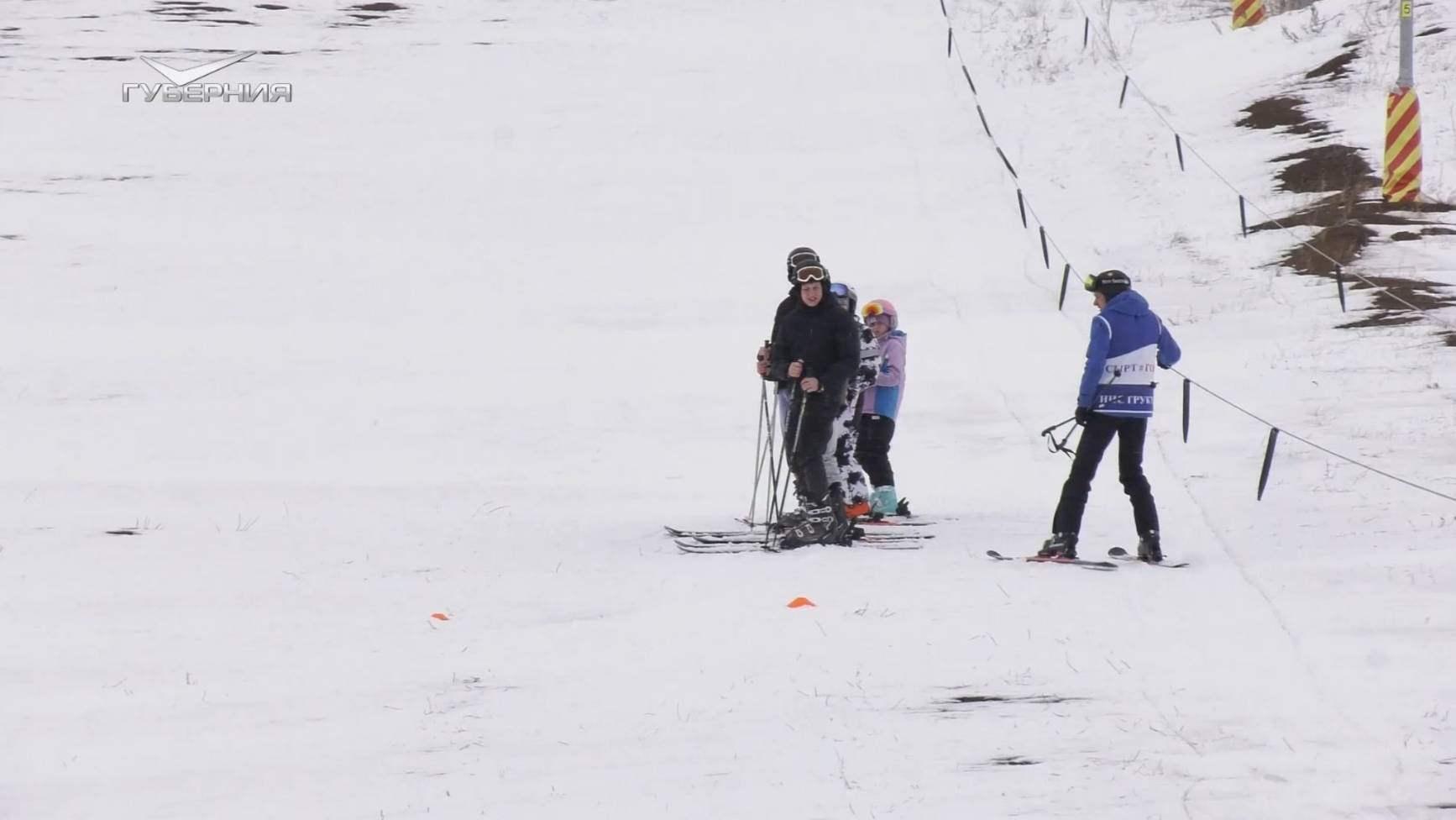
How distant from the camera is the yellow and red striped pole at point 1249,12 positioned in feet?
96.8

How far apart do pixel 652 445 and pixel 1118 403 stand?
5.56 meters

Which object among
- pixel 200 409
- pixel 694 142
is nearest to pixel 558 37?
pixel 694 142

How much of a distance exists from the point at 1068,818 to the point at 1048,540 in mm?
3808

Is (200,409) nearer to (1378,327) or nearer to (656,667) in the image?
(656,667)

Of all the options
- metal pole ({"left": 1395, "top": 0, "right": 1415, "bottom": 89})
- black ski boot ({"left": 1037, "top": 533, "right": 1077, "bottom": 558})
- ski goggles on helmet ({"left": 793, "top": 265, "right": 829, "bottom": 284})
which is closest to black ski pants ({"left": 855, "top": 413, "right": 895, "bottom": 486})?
ski goggles on helmet ({"left": 793, "top": 265, "right": 829, "bottom": 284})

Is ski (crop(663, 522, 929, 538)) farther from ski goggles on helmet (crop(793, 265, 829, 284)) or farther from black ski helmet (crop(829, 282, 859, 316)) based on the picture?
ski goggles on helmet (crop(793, 265, 829, 284))

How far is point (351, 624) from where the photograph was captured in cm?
855

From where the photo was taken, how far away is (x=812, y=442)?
10180 millimetres

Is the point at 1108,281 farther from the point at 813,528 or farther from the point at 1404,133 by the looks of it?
the point at 1404,133

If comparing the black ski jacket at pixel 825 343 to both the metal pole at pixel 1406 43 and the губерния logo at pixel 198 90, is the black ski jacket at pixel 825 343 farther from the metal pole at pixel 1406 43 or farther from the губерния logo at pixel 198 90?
the губерния logo at pixel 198 90

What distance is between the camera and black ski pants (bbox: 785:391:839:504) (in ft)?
33.2

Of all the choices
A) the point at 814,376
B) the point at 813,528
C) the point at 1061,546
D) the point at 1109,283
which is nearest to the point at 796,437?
the point at 814,376

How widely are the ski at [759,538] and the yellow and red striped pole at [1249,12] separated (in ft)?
74.0

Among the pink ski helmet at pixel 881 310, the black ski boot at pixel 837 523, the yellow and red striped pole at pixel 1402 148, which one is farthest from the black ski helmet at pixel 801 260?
the yellow and red striped pole at pixel 1402 148
